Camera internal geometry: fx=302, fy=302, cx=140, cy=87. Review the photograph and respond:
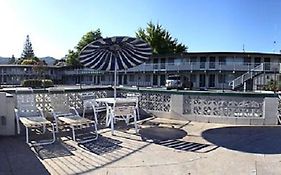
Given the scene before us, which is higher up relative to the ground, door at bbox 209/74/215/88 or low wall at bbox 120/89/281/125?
door at bbox 209/74/215/88

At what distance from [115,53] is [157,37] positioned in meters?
50.6

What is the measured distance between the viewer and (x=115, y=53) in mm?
8609

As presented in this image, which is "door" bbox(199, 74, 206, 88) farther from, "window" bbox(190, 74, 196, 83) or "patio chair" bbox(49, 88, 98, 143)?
"patio chair" bbox(49, 88, 98, 143)

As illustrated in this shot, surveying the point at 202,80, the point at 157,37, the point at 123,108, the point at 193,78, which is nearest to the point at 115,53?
the point at 123,108

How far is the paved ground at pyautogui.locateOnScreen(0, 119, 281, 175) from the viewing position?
15.5 feet

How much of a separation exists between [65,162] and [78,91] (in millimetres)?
4994

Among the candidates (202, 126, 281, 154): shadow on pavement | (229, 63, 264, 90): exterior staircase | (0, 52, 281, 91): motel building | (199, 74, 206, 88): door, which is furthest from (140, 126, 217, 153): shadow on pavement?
(199, 74, 206, 88): door

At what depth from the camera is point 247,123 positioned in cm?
877

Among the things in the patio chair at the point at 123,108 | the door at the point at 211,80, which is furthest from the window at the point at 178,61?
the patio chair at the point at 123,108

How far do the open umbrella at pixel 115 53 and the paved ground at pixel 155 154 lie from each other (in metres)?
2.09

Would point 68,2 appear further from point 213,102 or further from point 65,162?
point 65,162

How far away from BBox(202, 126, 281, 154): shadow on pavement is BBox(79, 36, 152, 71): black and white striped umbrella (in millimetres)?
2799

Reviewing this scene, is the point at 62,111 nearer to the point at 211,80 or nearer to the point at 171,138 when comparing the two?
the point at 171,138

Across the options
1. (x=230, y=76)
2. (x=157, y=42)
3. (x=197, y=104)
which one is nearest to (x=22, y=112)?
(x=197, y=104)
